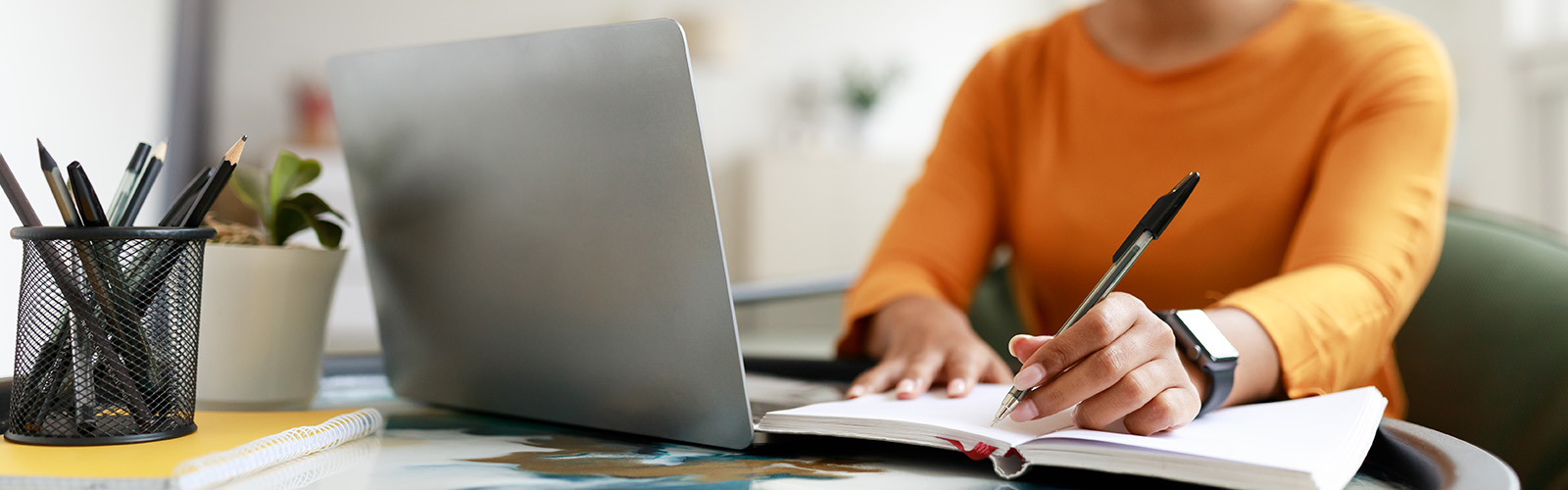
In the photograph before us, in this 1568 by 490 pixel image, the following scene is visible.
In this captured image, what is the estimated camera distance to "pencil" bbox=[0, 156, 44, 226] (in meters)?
0.45

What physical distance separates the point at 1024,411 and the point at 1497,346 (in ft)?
2.01

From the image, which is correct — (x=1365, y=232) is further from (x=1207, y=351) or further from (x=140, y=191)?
(x=140, y=191)

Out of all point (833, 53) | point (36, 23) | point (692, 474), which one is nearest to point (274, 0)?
point (833, 53)

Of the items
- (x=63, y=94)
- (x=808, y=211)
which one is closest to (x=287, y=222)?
(x=63, y=94)

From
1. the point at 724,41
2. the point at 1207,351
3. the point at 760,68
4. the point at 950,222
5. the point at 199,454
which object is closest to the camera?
the point at 199,454

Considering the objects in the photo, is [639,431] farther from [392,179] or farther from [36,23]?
[36,23]

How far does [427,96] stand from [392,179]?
7 centimetres

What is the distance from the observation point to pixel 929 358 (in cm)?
68

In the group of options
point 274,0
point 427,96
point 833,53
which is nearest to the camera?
point 427,96

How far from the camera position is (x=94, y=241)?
44cm

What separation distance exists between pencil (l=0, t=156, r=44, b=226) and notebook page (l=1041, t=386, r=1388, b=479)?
453mm

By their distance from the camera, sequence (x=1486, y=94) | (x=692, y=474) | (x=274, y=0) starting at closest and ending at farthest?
(x=692, y=474) → (x=1486, y=94) → (x=274, y=0)

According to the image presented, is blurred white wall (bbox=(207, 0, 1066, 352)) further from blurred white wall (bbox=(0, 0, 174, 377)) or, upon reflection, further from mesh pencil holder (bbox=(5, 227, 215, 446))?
mesh pencil holder (bbox=(5, 227, 215, 446))

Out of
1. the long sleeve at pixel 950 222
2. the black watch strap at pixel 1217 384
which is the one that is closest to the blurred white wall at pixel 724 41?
the long sleeve at pixel 950 222
